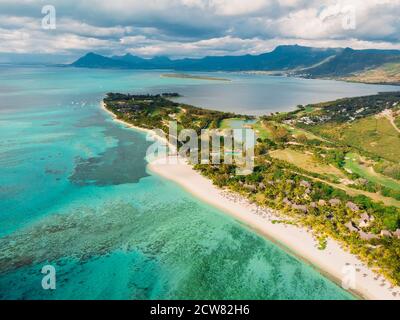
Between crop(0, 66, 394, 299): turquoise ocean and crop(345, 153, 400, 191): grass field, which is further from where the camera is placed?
crop(345, 153, 400, 191): grass field

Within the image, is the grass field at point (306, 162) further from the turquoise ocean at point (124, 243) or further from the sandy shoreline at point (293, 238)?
the turquoise ocean at point (124, 243)

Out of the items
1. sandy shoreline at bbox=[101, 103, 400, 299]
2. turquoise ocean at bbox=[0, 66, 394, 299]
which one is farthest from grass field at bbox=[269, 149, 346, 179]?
turquoise ocean at bbox=[0, 66, 394, 299]

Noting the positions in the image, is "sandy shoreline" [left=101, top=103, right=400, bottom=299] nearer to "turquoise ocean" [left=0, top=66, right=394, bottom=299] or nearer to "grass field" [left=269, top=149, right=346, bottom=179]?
"turquoise ocean" [left=0, top=66, right=394, bottom=299]

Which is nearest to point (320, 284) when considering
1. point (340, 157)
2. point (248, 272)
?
point (248, 272)

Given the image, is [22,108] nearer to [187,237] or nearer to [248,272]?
[187,237]

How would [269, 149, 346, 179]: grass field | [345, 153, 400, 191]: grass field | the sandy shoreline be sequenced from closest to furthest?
the sandy shoreline
[345, 153, 400, 191]: grass field
[269, 149, 346, 179]: grass field

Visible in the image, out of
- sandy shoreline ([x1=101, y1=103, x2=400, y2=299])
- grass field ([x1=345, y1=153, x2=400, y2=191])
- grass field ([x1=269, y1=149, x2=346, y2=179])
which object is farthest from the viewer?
grass field ([x1=269, y1=149, x2=346, y2=179])
